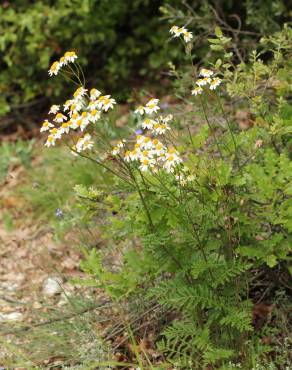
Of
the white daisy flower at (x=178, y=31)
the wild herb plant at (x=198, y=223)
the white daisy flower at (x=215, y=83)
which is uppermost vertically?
the white daisy flower at (x=178, y=31)

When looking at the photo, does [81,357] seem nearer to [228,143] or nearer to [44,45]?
[228,143]

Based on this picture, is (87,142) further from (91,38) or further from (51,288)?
(91,38)

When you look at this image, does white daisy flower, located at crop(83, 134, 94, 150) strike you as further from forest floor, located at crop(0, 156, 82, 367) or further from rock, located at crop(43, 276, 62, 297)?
rock, located at crop(43, 276, 62, 297)

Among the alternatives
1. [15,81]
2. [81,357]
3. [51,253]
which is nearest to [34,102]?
[15,81]

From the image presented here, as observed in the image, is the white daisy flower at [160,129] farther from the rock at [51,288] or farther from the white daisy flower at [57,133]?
the rock at [51,288]

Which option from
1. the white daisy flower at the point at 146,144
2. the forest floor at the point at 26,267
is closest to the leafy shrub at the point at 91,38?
the forest floor at the point at 26,267

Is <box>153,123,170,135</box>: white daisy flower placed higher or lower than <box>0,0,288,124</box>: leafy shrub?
lower

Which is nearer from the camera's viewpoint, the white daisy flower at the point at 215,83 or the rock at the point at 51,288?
the white daisy flower at the point at 215,83

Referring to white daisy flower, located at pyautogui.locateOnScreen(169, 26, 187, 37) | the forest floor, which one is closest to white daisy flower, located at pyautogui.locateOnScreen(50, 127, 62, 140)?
white daisy flower, located at pyautogui.locateOnScreen(169, 26, 187, 37)

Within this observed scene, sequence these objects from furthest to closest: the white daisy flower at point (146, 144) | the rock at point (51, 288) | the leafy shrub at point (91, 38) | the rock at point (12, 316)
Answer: the leafy shrub at point (91, 38) → the rock at point (51, 288) → the rock at point (12, 316) → the white daisy flower at point (146, 144)

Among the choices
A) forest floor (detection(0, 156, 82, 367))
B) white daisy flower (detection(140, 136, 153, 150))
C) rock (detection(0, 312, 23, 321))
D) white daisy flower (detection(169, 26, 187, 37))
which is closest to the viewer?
white daisy flower (detection(140, 136, 153, 150))

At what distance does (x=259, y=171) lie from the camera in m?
2.63

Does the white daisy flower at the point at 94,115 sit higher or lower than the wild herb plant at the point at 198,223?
higher

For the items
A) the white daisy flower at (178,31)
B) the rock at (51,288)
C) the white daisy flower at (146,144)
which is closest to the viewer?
the white daisy flower at (146,144)
